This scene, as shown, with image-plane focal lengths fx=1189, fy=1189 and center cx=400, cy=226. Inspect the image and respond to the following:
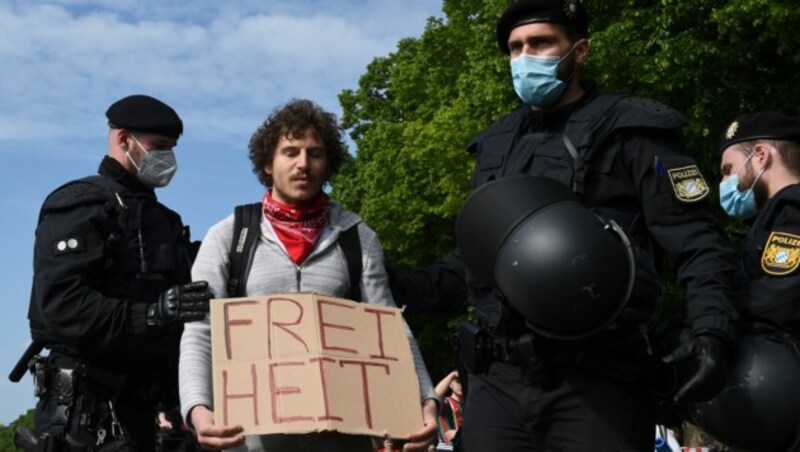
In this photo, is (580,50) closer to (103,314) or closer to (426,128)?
(103,314)

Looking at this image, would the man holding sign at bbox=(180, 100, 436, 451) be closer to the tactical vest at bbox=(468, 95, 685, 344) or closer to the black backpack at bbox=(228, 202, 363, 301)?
the black backpack at bbox=(228, 202, 363, 301)

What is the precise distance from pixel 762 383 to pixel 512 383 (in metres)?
1.26

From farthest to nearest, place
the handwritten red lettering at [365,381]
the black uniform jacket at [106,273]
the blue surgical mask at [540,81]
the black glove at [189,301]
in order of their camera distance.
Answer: the black uniform jacket at [106,273], the blue surgical mask at [540,81], the black glove at [189,301], the handwritten red lettering at [365,381]

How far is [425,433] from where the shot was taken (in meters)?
4.43

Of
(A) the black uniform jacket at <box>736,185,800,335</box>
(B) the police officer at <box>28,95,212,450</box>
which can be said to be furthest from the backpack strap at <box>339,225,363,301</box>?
(A) the black uniform jacket at <box>736,185,800,335</box>

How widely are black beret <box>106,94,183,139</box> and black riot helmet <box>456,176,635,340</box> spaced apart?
332 cm

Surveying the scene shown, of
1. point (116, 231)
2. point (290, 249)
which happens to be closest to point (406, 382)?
point (290, 249)

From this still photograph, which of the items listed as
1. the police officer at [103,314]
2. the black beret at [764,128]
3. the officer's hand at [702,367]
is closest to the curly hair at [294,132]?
the police officer at [103,314]

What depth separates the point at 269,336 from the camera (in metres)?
4.43

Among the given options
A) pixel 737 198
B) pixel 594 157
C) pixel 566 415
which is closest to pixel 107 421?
pixel 566 415

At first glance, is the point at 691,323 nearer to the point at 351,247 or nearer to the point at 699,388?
the point at 699,388

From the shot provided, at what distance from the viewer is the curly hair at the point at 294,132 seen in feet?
16.3

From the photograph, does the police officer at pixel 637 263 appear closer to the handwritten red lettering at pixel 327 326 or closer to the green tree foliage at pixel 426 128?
the handwritten red lettering at pixel 327 326

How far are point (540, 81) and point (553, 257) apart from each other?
117 cm
